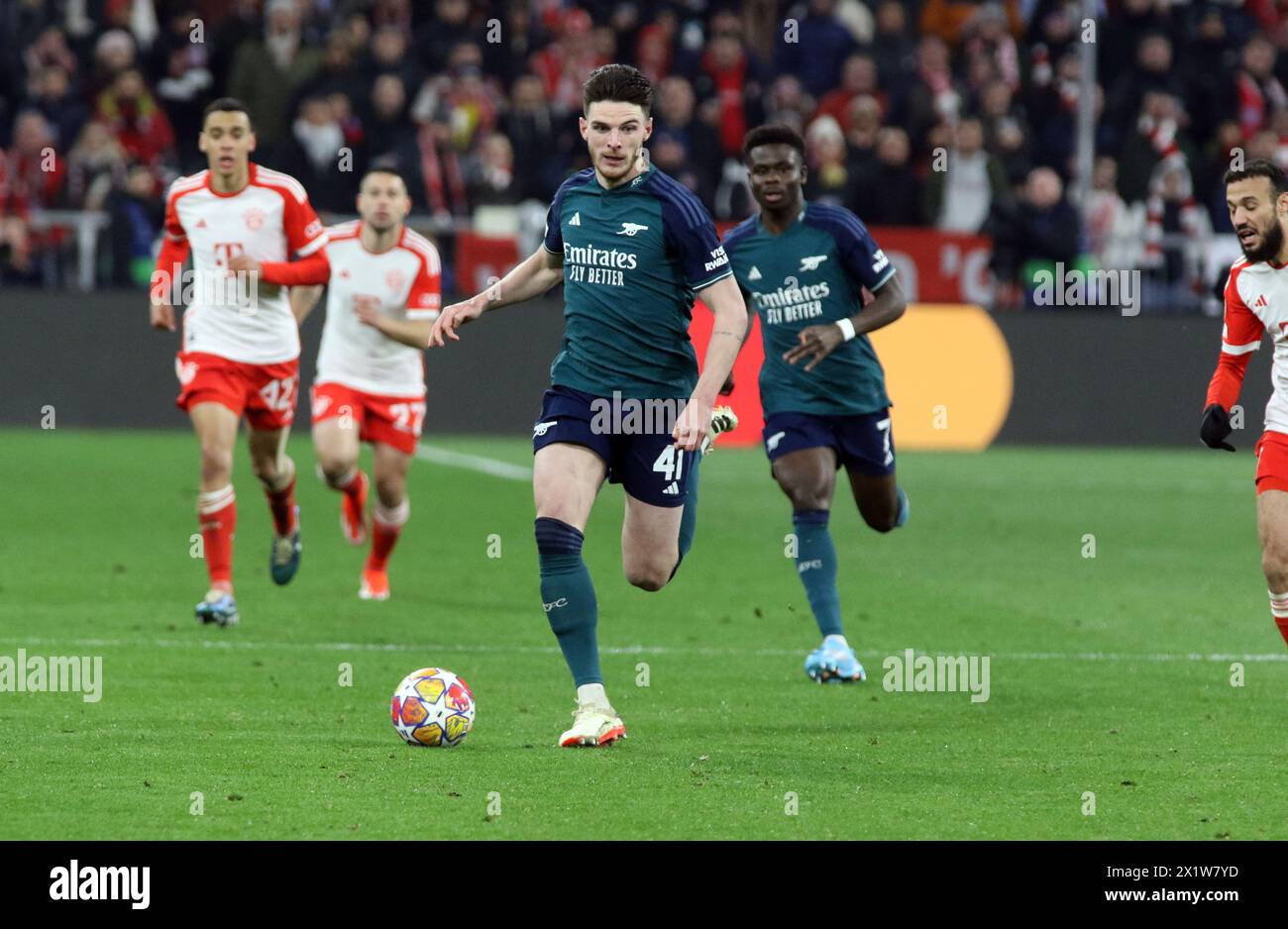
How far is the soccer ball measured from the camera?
6945 millimetres

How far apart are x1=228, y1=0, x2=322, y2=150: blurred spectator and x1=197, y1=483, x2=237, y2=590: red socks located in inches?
460

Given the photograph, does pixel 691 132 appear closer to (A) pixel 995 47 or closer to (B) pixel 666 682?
(A) pixel 995 47

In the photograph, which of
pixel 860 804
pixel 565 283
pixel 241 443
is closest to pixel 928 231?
pixel 241 443

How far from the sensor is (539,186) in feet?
69.5

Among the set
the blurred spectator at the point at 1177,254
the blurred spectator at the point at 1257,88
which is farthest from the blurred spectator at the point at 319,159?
the blurred spectator at the point at 1257,88

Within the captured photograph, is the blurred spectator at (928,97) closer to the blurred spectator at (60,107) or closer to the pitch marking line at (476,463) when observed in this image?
the pitch marking line at (476,463)

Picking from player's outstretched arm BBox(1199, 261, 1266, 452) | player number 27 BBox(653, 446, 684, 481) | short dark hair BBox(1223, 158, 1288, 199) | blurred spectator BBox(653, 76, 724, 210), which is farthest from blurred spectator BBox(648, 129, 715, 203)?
player number 27 BBox(653, 446, 684, 481)

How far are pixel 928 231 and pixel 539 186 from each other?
3.96 metres

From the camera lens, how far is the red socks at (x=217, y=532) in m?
10.2

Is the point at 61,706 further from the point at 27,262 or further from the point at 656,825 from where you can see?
the point at 27,262

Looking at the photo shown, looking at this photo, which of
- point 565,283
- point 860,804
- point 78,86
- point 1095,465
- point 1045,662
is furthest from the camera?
point 78,86

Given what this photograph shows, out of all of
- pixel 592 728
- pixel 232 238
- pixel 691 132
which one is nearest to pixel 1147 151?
pixel 691 132

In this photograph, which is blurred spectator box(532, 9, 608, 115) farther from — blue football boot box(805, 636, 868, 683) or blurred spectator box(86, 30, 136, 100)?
blue football boot box(805, 636, 868, 683)

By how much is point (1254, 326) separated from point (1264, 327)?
4.6 inches
